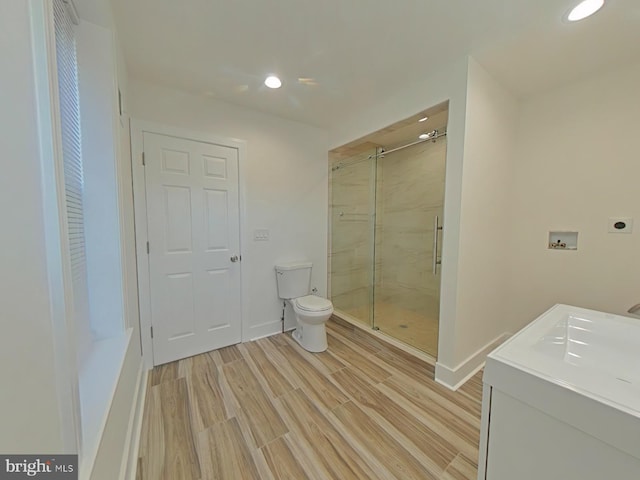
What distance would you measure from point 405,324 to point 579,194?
1912 mm

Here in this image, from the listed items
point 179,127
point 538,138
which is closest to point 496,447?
point 538,138

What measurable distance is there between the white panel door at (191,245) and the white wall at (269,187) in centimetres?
14

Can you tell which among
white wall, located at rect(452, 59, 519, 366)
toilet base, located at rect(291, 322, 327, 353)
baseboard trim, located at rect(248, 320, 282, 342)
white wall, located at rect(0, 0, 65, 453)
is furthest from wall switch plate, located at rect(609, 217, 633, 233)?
white wall, located at rect(0, 0, 65, 453)

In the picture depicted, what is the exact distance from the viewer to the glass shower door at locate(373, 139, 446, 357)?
266 cm

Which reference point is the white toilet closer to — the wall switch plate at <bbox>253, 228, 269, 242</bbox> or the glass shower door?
the wall switch plate at <bbox>253, 228, 269, 242</bbox>

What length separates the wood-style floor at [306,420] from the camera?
1250 millimetres

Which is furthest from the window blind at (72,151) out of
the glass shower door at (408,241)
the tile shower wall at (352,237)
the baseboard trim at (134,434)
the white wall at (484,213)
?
the glass shower door at (408,241)

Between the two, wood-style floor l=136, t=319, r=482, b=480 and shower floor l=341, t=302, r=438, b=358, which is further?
shower floor l=341, t=302, r=438, b=358

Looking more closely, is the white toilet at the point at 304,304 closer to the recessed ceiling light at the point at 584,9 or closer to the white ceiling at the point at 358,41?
the white ceiling at the point at 358,41

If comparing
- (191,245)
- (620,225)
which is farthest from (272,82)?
(620,225)

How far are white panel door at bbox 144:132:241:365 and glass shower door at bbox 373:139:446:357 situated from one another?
5.47 ft

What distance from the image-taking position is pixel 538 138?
214cm

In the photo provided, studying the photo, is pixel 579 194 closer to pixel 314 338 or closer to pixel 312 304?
pixel 312 304

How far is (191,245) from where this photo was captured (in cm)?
218
